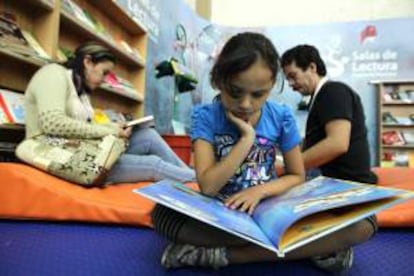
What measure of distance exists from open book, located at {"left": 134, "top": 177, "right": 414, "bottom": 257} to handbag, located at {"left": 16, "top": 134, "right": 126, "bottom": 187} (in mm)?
657

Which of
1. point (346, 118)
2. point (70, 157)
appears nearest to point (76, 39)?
point (70, 157)

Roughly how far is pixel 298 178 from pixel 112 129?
94cm

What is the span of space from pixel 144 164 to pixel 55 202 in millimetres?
483

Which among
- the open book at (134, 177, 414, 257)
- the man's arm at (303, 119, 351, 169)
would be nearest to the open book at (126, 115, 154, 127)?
the man's arm at (303, 119, 351, 169)

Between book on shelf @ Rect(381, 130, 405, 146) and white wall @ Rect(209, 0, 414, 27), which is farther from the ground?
white wall @ Rect(209, 0, 414, 27)

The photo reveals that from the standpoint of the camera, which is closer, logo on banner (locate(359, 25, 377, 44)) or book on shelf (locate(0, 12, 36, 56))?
book on shelf (locate(0, 12, 36, 56))

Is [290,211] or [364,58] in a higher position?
[364,58]

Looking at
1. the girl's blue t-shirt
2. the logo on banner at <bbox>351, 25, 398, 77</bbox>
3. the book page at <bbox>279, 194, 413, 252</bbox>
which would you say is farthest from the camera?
the logo on banner at <bbox>351, 25, 398, 77</bbox>

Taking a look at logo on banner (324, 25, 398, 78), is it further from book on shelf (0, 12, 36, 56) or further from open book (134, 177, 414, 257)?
open book (134, 177, 414, 257)

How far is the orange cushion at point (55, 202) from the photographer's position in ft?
4.06

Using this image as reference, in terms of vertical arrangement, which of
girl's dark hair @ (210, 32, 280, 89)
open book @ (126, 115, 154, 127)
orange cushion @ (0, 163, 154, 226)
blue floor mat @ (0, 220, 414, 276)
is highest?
girl's dark hair @ (210, 32, 280, 89)

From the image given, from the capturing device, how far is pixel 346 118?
52.2 inches

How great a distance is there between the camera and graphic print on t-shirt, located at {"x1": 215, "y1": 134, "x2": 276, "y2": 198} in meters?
0.96

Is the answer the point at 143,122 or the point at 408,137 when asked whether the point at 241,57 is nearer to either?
the point at 143,122
